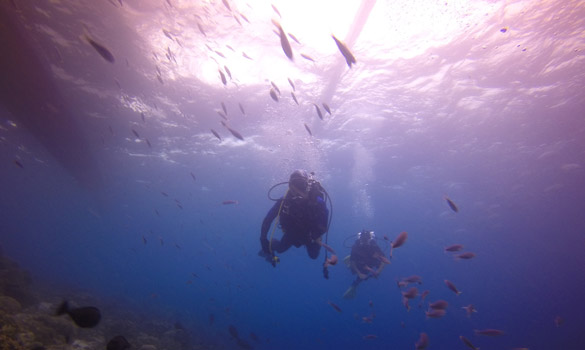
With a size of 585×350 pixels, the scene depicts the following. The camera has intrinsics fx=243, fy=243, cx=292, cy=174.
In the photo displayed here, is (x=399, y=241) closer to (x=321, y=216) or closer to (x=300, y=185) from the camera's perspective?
(x=321, y=216)

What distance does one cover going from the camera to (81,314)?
11.6 feet

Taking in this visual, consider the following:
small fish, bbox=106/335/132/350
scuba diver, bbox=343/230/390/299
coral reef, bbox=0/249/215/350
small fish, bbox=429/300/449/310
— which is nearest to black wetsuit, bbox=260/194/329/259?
small fish, bbox=429/300/449/310

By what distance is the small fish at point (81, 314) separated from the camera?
349 cm

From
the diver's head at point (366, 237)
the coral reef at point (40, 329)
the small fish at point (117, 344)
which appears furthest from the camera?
the diver's head at point (366, 237)

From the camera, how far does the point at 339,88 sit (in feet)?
46.3

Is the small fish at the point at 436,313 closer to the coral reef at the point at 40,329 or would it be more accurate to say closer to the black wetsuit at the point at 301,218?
the black wetsuit at the point at 301,218

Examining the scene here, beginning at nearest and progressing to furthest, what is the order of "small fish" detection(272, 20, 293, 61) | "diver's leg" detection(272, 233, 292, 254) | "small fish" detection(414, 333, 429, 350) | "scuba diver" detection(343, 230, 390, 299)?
"small fish" detection(272, 20, 293, 61) → "small fish" detection(414, 333, 429, 350) → "diver's leg" detection(272, 233, 292, 254) → "scuba diver" detection(343, 230, 390, 299)

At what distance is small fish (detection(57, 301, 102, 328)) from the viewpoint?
349 centimetres

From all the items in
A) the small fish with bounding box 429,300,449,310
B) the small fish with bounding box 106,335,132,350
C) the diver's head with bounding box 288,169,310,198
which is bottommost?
the small fish with bounding box 429,300,449,310

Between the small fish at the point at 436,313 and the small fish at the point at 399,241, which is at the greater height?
the small fish at the point at 399,241

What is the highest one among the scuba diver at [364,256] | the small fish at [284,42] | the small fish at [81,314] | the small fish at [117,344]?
the small fish at [284,42]

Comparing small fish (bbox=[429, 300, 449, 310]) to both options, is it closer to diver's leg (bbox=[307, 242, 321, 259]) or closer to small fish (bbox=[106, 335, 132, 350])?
diver's leg (bbox=[307, 242, 321, 259])

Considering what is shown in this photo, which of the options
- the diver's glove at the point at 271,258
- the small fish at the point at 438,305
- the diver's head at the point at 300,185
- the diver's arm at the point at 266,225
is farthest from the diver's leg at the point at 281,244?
the small fish at the point at 438,305

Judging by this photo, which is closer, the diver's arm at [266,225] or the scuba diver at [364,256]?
the diver's arm at [266,225]
